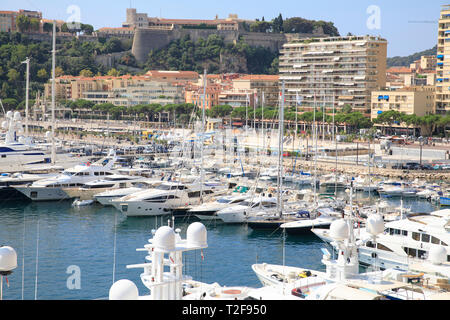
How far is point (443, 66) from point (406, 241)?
41352 millimetres

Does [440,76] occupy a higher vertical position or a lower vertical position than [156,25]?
lower

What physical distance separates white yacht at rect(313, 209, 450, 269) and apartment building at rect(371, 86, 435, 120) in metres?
39.4

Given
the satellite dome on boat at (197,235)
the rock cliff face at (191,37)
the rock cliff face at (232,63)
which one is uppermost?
the rock cliff face at (191,37)

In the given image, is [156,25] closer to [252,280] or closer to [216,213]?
[216,213]

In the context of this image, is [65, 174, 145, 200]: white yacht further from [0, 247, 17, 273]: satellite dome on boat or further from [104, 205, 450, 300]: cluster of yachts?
[0, 247, 17, 273]: satellite dome on boat

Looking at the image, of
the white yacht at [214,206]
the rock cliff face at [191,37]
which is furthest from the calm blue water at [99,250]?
the rock cliff face at [191,37]

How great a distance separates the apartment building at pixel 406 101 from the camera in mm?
53594

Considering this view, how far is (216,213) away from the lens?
21.4 m

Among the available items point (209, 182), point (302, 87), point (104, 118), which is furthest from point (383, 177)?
point (104, 118)

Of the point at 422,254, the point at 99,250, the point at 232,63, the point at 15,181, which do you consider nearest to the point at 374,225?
the point at 422,254

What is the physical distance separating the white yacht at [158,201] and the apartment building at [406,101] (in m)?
34.1

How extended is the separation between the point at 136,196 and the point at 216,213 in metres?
2.98

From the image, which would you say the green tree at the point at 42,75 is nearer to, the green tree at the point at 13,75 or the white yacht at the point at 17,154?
the green tree at the point at 13,75

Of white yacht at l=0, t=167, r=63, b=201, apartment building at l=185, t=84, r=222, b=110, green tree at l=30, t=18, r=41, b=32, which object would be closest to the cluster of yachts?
white yacht at l=0, t=167, r=63, b=201
